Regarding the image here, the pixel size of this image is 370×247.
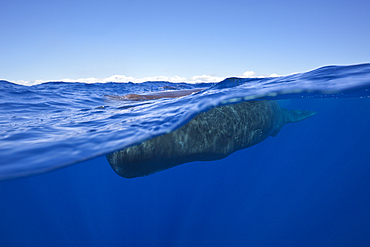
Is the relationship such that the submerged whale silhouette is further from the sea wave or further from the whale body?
the sea wave

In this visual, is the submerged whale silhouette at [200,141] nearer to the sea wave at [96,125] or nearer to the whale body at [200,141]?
the whale body at [200,141]

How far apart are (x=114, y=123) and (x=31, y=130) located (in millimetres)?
1910

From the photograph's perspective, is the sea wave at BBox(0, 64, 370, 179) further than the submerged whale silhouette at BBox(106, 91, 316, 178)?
No

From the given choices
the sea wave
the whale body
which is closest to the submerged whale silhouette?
the whale body

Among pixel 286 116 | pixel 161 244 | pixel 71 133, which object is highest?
pixel 71 133

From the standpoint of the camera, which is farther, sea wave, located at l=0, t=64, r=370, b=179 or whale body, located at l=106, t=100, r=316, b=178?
whale body, located at l=106, t=100, r=316, b=178

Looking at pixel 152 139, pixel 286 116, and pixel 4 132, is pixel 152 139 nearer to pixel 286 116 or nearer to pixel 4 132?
pixel 4 132

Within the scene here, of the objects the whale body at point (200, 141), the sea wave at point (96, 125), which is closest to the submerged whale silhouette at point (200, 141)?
the whale body at point (200, 141)

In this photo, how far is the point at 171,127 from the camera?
439 cm

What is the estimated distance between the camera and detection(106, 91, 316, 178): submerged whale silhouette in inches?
167

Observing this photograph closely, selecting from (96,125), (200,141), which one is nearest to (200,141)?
(200,141)

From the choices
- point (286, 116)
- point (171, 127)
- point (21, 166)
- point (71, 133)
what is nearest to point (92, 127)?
point (71, 133)

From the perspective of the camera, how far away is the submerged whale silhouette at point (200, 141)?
4246 mm

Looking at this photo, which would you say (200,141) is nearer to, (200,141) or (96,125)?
(200,141)
